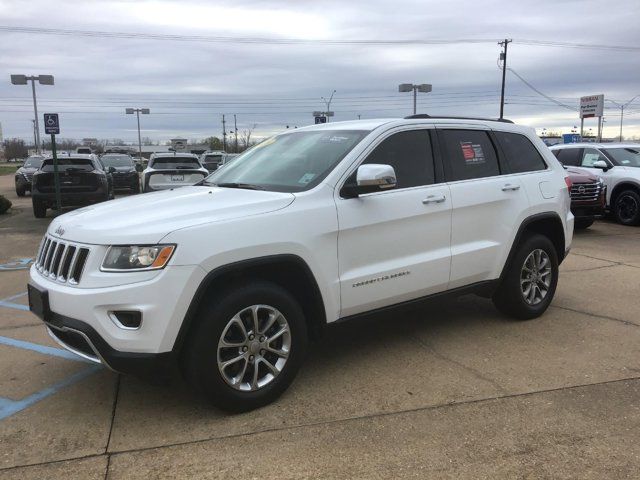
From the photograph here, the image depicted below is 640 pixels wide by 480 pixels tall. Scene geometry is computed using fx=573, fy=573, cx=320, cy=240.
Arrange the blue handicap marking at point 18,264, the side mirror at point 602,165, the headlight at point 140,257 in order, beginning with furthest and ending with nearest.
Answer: the side mirror at point 602,165 < the blue handicap marking at point 18,264 < the headlight at point 140,257

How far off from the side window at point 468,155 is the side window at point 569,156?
9.28 m

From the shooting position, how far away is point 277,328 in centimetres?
368

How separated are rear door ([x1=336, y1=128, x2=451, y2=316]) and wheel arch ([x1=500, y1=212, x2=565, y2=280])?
89 centimetres

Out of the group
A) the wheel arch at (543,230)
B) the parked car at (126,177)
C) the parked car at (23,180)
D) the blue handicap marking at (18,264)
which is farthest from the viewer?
the parked car at (126,177)

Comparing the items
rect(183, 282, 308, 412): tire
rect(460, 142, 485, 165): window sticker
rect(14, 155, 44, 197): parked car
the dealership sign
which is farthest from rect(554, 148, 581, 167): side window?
the dealership sign

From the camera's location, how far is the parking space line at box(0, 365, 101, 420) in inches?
147

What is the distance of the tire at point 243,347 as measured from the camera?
332 centimetres

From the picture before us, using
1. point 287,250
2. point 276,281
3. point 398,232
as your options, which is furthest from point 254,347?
point 398,232

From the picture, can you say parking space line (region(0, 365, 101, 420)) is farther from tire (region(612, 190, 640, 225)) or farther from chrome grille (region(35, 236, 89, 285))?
tire (region(612, 190, 640, 225))

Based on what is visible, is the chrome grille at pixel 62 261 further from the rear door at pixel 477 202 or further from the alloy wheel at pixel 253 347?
the rear door at pixel 477 202

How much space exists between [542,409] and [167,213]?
8.68 ft

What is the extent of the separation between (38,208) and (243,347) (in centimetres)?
1279

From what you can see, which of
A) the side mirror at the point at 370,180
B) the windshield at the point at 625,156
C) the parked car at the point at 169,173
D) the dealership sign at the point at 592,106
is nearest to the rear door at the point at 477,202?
the side mirror at the point at 370,180

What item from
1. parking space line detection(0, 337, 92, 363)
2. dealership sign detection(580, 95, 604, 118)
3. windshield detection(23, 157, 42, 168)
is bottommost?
parking space line detection(0, 337, 92, 363)
